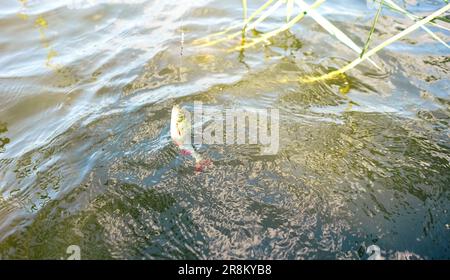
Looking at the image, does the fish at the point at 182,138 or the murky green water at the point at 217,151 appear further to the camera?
the fish at the point at 182,138

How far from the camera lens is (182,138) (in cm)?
284

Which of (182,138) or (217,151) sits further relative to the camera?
(217,151)

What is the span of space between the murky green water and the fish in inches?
3.1

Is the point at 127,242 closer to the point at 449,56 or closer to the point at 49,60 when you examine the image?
the point at 49,60

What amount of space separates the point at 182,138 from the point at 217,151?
0.34 m

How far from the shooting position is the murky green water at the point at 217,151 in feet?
7.82

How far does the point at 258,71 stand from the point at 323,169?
1.76m

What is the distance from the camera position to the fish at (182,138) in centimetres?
272

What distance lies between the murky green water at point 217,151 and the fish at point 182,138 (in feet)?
0.26

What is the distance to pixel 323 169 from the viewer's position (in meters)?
2.85

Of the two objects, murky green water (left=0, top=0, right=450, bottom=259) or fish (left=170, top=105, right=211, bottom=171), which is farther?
fish (left=170, top=105, right=211, bottom=171)

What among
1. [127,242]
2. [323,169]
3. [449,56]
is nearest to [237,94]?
[323,169]

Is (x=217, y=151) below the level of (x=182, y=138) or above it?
below

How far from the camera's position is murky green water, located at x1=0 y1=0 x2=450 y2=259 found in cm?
238
